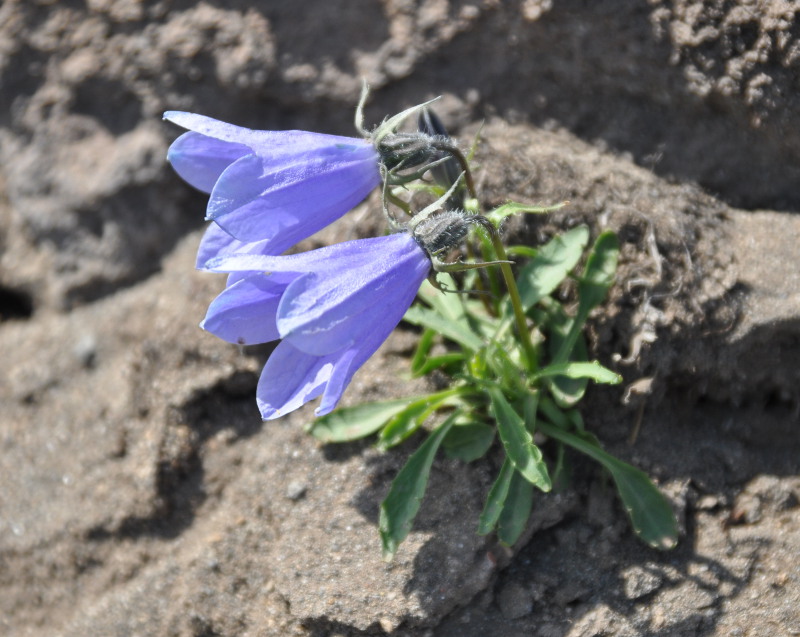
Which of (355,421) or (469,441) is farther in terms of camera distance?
(355,421)

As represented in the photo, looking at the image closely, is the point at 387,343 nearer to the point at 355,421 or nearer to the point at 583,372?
the point at 355,421

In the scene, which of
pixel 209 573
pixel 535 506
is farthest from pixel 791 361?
pixel 209 573

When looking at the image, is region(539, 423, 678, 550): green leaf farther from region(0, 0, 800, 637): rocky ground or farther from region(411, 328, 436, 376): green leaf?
region(411, 328, 436, 376): green leaf

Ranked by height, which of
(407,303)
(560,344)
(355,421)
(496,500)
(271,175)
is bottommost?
(355,421)

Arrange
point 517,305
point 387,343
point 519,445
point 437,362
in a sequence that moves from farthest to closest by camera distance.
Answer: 1. point 387,343
2. point 437,362
3. point 517,305
4. point 519,445

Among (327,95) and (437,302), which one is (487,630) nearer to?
(437,302)

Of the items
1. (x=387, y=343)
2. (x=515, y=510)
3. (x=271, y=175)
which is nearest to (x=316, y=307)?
(x=271, y=175)

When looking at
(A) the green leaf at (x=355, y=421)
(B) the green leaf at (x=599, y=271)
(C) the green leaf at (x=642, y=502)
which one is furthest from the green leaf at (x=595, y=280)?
(A) the green leaf at (x=355, y=421)
